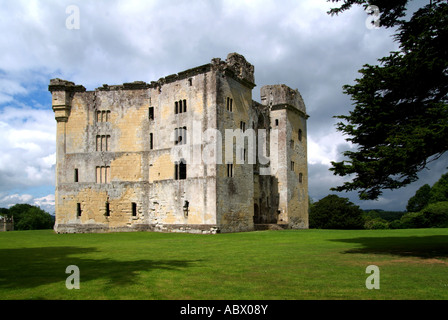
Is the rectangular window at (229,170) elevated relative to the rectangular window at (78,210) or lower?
elevated

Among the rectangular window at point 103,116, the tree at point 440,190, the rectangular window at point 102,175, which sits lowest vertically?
the tree at point 440,190

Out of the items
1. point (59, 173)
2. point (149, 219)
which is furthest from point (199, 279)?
point (59, 173)

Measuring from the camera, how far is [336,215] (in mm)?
62188

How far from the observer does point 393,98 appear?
687 inches

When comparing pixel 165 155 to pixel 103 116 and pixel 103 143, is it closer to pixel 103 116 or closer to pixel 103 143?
pixel 103 143

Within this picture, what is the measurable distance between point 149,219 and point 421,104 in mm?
29126

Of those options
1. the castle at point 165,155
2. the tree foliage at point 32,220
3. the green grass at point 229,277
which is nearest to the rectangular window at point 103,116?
the castle at point 165,155

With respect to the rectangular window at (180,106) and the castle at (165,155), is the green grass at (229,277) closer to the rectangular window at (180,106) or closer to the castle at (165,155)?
the castle at (165,155)

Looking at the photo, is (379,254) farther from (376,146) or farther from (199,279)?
(199,279)

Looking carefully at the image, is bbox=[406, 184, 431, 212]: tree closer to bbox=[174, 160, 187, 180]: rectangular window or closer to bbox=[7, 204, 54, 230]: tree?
bbox=[174, 160, 187, 180]: rectangular window

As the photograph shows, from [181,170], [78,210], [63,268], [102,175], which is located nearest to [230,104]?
[181,170]

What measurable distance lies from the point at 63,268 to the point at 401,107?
14.8 m

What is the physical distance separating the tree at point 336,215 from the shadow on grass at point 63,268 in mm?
51100

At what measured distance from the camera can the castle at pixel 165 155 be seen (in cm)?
3594
